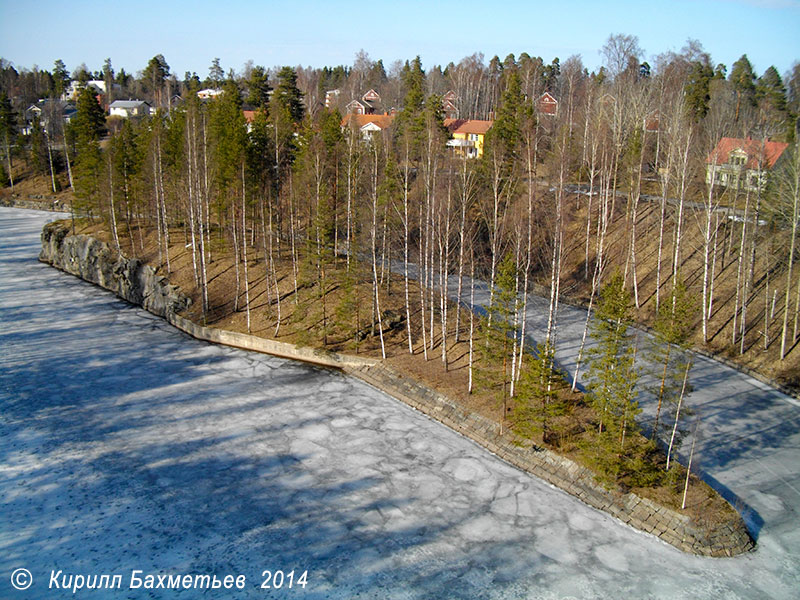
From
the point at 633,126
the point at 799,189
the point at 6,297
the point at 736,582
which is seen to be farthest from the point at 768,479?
the point at 6,297

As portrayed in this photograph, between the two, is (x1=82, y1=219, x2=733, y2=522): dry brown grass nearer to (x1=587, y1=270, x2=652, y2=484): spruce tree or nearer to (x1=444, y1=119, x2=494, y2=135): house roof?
(x1=587, y1=270, x2=652, y2=484): spruce tree

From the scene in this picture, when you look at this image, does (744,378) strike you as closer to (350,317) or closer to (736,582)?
(736,582)

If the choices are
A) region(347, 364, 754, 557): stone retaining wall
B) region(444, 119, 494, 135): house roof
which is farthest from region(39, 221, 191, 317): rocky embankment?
region(444, 119, 494, 135): house roof

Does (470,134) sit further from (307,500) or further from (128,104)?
(128,104)

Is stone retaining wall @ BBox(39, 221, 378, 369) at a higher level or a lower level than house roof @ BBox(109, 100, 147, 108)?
lower

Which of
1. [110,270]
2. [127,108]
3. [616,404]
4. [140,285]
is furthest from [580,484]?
[127,108]

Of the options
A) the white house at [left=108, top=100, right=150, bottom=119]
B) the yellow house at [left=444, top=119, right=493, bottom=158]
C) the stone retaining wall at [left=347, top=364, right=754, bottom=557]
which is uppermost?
→ the white house at [left=108, top=100, right=150, bottom=119]
